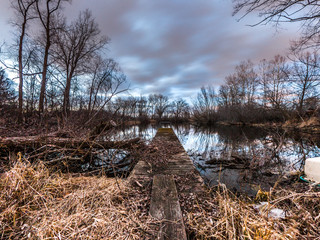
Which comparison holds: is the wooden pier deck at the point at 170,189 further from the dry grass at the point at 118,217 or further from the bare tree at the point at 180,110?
the bare tree at the point at 180,110

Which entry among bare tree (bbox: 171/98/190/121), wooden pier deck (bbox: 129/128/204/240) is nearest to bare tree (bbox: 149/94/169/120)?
bare tree (bbox: 171/98/190/121)

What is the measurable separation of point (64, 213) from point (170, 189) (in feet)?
4.88

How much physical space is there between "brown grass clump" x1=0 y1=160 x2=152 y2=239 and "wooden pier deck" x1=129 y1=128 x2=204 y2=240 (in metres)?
0.17

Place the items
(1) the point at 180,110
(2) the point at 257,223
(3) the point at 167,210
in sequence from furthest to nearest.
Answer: (1) the point at 180,110, (3) the point at 167,210, (2) the point at 257,223

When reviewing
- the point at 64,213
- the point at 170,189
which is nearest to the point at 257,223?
the point at 170,189

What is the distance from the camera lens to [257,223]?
1.32 meters

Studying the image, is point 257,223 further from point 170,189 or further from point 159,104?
point 159,104

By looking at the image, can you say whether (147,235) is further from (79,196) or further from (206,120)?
(206,120)

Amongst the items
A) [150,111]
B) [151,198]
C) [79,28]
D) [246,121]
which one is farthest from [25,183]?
[150,111]

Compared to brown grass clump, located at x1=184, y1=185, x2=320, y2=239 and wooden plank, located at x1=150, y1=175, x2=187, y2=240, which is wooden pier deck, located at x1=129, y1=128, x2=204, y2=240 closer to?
wooden plank, located at x1=150, y1=175, x2=187, y2=240

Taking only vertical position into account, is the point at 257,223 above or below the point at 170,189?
above

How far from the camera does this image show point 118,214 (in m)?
1.61

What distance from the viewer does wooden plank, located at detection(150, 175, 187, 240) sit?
1439mm

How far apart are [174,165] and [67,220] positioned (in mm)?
2880
